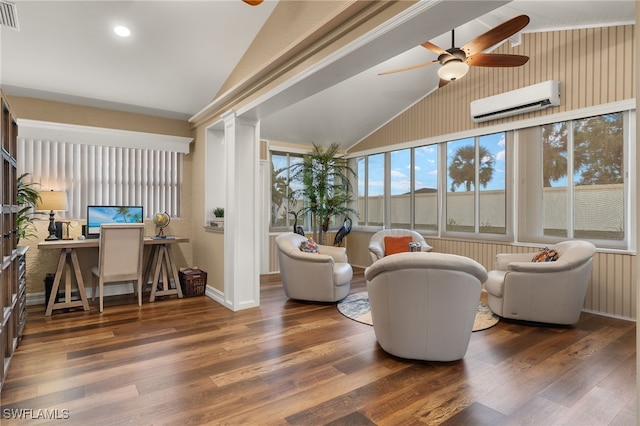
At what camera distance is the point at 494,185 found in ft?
16.8

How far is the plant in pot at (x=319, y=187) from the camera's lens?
639 centimetres

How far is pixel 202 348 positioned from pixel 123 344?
0.71 meters

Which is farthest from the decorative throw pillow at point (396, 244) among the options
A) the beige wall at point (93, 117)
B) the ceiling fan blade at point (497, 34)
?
the beige wall at point (93, 117)

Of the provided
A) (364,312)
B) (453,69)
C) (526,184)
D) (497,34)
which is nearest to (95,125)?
(364,312)

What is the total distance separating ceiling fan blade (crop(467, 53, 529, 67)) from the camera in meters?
3.32

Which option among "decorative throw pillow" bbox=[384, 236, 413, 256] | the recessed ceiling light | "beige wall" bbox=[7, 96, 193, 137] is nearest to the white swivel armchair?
"decorative throw pillow" bbox=[384, 236, 413, 256]

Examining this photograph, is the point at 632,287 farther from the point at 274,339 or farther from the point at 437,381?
the point at 274,339

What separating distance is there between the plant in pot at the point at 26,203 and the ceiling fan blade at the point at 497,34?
4.70m

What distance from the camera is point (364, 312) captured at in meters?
3.87

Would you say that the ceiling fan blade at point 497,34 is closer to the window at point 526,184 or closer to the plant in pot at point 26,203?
the window at point 526,184

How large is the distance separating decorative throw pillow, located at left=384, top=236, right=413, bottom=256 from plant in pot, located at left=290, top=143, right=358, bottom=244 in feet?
4.34

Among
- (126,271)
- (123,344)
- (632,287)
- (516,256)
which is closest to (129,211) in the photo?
(126,271)

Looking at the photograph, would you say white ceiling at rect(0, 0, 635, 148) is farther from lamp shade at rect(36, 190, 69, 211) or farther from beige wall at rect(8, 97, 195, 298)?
lamp shade at rect(36, 190, 69, 211)

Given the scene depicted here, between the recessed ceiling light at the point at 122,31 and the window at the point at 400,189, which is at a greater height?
the recessed ceiling light at the point at 122,31
